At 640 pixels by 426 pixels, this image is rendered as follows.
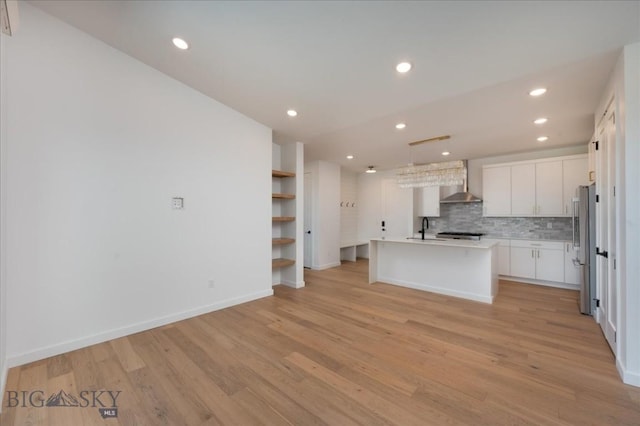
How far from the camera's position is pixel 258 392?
78.5 inches

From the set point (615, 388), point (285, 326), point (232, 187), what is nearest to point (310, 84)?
point (232, 187)

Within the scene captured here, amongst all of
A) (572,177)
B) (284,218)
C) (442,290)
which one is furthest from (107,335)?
(572,177)

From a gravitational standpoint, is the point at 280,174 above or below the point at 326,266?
above

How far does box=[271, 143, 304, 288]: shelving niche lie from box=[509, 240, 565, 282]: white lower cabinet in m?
4.35

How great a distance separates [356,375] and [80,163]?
11.5ft

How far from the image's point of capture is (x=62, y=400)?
6.33ft

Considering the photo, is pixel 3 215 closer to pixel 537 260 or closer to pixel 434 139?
pixel 434 139

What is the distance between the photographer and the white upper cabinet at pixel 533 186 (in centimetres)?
471

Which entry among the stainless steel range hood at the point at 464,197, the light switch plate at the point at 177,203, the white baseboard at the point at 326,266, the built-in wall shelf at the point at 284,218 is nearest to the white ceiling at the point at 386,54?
the light switch plate at the point at 177,203

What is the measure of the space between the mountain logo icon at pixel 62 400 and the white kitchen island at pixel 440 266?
4.29 metres

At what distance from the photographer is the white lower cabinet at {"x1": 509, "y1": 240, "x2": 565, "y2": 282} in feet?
15.6

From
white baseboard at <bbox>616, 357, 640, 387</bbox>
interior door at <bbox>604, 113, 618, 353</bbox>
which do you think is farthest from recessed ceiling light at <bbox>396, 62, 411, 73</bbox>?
white baseboard at <bbox>616, 357, 640, 387</bbox>

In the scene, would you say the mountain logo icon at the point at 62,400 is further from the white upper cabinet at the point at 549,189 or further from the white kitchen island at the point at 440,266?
the white upper cabinet at the point at 549,189

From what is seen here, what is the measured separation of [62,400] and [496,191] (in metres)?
6.97
